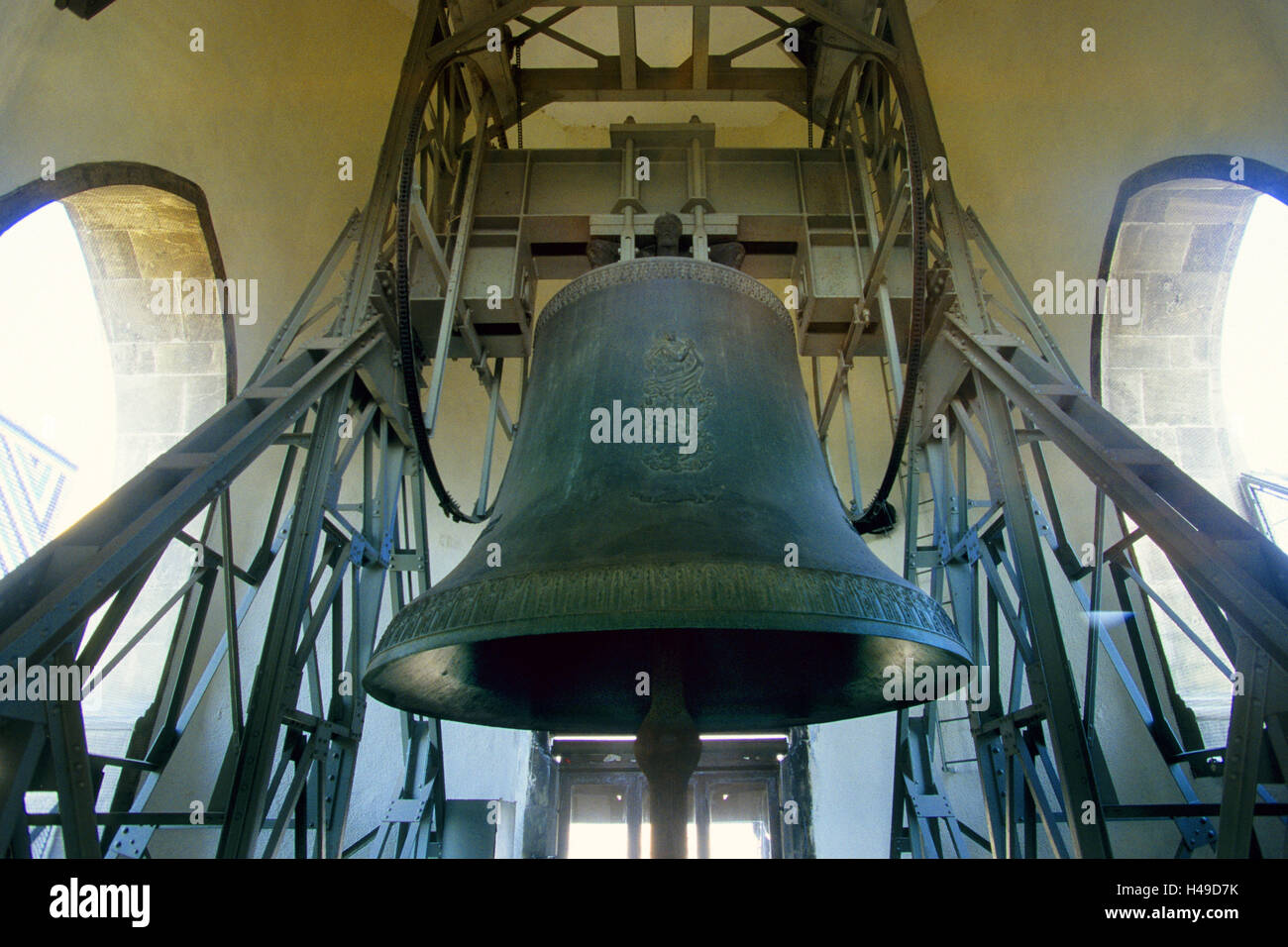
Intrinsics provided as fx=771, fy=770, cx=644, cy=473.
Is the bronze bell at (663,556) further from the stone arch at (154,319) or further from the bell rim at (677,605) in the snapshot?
the stone arch at (154,319)

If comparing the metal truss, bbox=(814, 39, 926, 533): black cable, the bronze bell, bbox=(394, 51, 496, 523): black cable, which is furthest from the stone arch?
bbox=(814, 39, 926, 533): black cable

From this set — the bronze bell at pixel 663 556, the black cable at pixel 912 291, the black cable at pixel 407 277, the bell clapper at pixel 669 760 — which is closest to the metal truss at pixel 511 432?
the black cable at pixel 912 291

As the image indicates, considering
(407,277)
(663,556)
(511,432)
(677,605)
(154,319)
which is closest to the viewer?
(677,605)

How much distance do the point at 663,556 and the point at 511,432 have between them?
3718mm

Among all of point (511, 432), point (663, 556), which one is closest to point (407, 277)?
point (663, 556)

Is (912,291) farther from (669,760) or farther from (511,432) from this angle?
(511,432)

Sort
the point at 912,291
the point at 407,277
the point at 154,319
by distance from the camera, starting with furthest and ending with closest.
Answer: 1. the point at 154,319
2. the point at 912,291
3. the point at 407,277

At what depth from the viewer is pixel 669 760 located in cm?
217

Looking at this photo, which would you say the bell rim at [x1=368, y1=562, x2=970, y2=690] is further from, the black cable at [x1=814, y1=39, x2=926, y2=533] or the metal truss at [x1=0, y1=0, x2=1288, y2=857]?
the black cable at [x1=814, y1=39, x2=926, y2=533]

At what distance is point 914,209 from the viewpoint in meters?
3.01

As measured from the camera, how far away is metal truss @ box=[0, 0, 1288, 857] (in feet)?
7.29

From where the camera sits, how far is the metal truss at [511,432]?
7.29ft

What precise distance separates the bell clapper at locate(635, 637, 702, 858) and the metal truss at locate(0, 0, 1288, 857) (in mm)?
1456

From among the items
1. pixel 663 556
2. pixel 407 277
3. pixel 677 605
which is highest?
pixel 407 277
